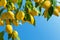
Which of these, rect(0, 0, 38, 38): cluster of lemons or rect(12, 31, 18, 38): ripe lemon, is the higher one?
rect(0, 0, 38, 38): cluster of lemons

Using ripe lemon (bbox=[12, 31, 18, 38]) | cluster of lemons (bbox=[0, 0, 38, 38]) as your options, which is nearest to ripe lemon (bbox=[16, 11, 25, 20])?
cluster of lemons (bbox=[0, 0, 38, 38])

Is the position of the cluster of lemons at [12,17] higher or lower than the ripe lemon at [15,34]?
higher

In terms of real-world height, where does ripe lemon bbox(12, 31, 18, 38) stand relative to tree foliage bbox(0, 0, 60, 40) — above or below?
below

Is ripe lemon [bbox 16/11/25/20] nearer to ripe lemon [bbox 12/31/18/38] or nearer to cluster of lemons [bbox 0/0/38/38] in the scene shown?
cluster of lemons [bbox 0/0/38/38]

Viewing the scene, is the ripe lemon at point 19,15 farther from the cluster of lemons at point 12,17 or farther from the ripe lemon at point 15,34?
the ripe lemon at point 15,34

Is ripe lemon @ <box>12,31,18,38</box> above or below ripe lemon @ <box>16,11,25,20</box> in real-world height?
below

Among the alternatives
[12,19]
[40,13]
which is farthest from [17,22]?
[40,13]

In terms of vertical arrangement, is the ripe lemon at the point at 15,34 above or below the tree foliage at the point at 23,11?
below

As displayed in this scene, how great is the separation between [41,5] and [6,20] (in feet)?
0.69

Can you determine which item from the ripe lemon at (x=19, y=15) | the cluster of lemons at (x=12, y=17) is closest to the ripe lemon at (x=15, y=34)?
the cluster of lemons at (x=12, y=17)

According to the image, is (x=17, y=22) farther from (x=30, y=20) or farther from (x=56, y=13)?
(x=56, y=13)

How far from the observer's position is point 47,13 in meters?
0.88

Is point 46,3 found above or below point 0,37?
above

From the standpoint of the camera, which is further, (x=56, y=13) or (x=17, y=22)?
(x=17, y=22)
